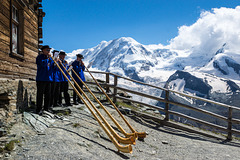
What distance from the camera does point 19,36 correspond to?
683cm

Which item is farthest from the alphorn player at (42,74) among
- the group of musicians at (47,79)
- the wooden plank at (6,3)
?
the wooden plank at (6,3)

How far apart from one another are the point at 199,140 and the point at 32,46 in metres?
7.27

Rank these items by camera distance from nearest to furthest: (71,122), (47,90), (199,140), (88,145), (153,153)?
1. (88,145)
2. (153,153)
3. (71,122)
4. (47,90)
5. (199,140)

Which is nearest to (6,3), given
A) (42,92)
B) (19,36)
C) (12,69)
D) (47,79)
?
(19,36)

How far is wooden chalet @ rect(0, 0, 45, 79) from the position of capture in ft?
18.4

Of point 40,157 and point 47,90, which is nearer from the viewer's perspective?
point 40,157

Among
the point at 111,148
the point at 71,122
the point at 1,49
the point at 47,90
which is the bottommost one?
the point at 111,148

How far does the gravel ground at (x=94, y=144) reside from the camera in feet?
12.6

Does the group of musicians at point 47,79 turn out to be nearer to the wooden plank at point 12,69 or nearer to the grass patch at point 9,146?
the wooden plank at point 12,69

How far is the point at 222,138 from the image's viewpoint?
7.44m

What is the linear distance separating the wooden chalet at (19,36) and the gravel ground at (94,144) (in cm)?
207

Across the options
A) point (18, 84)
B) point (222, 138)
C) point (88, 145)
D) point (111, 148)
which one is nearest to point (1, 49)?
point (18, 84)

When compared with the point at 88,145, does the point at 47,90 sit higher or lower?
higher

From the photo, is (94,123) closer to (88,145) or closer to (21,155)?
(88,145)
